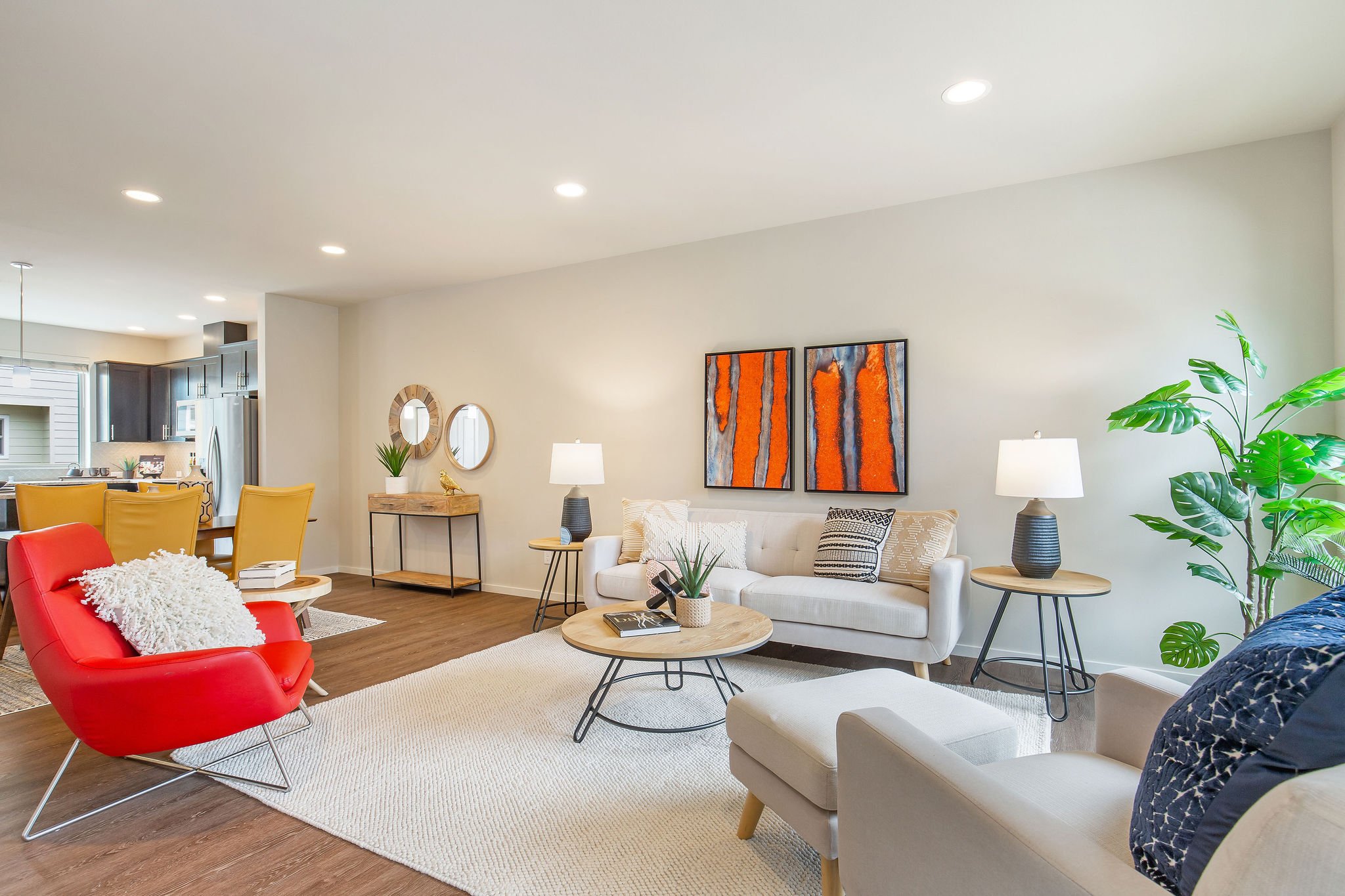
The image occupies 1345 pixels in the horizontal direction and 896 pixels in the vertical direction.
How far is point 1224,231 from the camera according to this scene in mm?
3242

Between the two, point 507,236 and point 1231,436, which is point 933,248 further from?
point 507,236

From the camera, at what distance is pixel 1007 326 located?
146 inches

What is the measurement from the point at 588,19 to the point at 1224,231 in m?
3.09

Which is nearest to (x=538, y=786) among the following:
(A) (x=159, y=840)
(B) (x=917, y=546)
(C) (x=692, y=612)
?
(C) (x=692, y=612)

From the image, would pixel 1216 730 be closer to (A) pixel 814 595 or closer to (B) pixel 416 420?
(A) pixel 814 595

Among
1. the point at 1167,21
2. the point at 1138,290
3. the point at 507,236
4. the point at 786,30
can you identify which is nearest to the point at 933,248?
the point at 1138,290

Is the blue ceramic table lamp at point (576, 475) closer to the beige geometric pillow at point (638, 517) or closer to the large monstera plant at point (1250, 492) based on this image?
the beige geometric pillow at point (638, 517)

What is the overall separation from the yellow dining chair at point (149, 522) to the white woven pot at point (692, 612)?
2.75 m

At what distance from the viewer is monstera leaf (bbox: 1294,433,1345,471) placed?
102 inches

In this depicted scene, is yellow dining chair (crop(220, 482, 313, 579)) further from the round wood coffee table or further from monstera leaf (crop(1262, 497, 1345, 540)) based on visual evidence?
monstera leaf (crop(1262, 497, 1345, 540))

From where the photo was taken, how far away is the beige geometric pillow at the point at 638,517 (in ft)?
13.6

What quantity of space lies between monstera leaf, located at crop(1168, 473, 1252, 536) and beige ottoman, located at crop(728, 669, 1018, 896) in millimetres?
1666

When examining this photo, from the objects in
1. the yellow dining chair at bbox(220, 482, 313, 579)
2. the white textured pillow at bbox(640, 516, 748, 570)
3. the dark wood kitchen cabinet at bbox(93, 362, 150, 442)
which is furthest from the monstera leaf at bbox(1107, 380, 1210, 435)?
the dark wood kitchen cabinet at bbox(93, 362, 150, 442)

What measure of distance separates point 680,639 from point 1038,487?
1.78m
